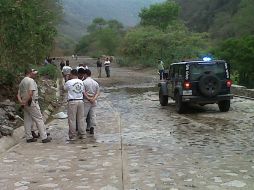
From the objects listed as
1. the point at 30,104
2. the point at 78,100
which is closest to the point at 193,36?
the point at 78,100

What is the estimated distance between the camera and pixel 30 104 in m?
10.7

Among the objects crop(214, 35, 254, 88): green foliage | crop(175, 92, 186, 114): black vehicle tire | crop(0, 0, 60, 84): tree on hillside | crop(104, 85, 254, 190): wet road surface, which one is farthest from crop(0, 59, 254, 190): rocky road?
crop(214, 35, 254, 88): green foliage

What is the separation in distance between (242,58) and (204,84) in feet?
61.5

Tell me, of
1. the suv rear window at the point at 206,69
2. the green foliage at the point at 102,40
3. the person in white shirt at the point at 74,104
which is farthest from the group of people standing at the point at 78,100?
the green foliage at the point at 102,40

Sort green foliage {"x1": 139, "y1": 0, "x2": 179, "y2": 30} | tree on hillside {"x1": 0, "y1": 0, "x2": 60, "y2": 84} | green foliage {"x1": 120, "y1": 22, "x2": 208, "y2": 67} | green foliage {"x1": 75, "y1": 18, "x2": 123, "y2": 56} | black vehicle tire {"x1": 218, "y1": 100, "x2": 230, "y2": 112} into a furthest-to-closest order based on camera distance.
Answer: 1. green foliage {"x1": 75, "y1": 18, "x2": 123, "y2": 56}
2. green foliage {"x1": 139, "y1": 0, "x2": 179, "y2": 30}
3. green foliage {"x1": 120, "y1": 22, "x2": 208, "y2": 67}
4. black vehicle tire {"x1": 218, "y1": 100, "x2": 230, "y2": 112}
5. tree on hillside {"x1": 0, "y1": 0, "x2": 60, "y2": 84}

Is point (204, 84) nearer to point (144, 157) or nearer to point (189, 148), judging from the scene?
point (189, 148)

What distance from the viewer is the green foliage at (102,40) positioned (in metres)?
104

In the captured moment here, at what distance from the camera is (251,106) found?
56.4 ft

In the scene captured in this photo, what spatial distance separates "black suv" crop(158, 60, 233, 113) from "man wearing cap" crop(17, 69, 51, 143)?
20.4ft

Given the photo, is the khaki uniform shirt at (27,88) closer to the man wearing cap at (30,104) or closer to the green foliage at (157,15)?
the man wearing cap at (30,104)

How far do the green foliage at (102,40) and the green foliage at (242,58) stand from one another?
2292 inches

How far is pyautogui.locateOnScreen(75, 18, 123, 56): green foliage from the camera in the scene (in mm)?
103750

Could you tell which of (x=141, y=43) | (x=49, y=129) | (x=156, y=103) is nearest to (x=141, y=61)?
(x=141, y=43)

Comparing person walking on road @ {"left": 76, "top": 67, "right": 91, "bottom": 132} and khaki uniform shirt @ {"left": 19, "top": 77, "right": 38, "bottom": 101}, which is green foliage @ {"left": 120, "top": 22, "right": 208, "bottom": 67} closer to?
person walking on road @ {"left": 76, "top": 67, "right": 91, "bottom": 132}
